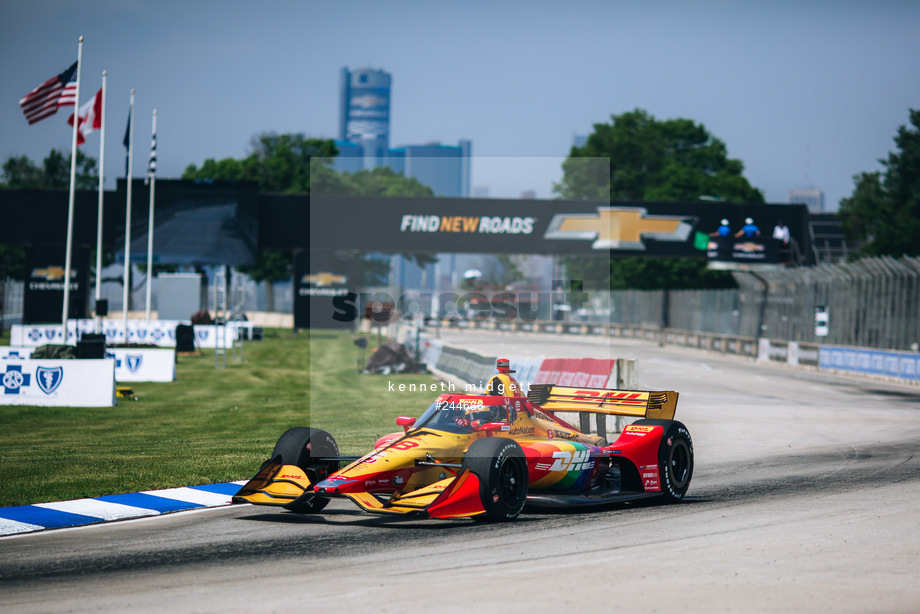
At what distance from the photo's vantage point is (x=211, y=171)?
334 ft

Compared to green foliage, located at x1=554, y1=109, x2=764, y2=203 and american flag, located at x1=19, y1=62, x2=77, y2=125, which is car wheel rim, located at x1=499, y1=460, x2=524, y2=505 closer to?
american flag, located at x1=19, y1=62, x2=77, y2=125

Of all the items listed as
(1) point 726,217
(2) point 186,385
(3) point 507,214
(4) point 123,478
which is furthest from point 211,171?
(4) point 123,478

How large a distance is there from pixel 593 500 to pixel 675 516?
0.94 metres

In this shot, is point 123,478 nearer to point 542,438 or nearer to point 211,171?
point 542,438

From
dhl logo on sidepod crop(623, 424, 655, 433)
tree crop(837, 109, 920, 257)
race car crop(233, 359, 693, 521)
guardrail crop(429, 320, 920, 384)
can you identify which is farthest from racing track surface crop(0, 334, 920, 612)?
tree crop(837, 109, 920, 257)

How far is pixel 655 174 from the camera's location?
95.4 metres

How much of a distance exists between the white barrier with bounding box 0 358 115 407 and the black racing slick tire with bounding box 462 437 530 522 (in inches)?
621

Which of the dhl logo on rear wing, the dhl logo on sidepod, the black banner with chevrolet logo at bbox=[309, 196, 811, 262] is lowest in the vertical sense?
the dhl logo on sidepod

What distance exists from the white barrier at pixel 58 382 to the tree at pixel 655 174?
5100 centimetres

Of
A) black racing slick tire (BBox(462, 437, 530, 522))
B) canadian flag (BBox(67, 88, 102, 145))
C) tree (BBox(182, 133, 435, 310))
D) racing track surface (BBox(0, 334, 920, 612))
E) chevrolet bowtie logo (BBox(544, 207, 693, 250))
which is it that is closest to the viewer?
racing track surface (BBox(0, 334, 920, 612))

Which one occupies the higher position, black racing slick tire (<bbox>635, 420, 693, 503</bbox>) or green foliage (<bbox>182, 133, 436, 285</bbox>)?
green foliage (<bbox>182, 133, 436, 285</bbox>)

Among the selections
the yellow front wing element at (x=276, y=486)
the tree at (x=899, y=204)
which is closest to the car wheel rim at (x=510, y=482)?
the yellow front wing element at (x=276, y=486)

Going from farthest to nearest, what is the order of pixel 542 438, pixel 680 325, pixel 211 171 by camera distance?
pixel 211 171
pixel 680 325
pixel 542 438

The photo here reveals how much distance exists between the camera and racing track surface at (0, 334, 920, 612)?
7.47 m
